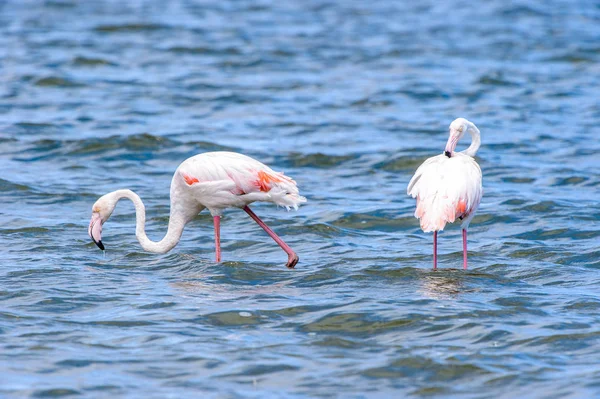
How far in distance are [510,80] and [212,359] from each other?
13.5 meters

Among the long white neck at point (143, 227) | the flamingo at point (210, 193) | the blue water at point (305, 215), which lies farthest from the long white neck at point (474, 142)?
the long white neck at point (143, 227)

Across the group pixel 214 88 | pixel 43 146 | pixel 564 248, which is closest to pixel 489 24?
pixel 214 88

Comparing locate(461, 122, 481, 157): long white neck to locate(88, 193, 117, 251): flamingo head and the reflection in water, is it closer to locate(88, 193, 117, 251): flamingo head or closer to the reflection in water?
the reflection in water

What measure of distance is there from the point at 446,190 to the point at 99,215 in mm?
3045

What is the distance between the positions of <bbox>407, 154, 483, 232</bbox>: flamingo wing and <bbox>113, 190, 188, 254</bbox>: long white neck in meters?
2.13

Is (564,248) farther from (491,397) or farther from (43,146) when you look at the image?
(43,146)

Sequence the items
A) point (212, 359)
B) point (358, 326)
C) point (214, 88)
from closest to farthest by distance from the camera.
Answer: point (212, 359) → point (358, 326) → point (214, 88)

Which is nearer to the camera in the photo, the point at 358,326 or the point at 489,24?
the point at 358,326

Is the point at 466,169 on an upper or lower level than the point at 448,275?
upper

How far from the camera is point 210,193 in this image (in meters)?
9.21

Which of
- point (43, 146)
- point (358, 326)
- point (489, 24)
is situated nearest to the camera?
point (358, 326)

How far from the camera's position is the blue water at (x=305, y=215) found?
6680mm

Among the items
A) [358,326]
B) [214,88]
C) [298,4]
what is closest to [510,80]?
[214,88]

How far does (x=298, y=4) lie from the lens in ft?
92.4
